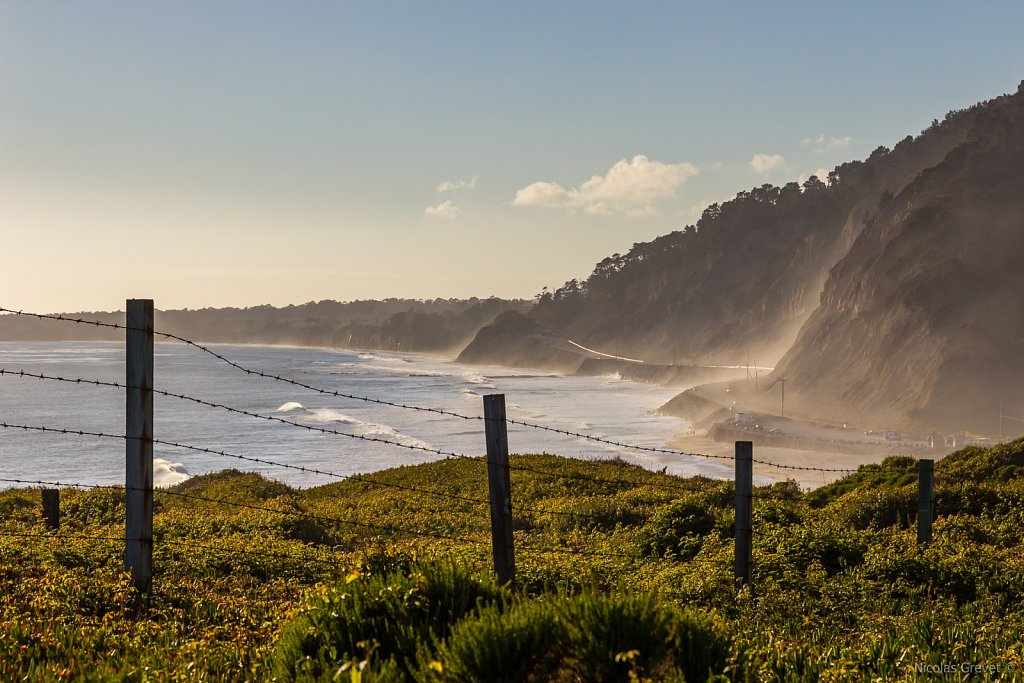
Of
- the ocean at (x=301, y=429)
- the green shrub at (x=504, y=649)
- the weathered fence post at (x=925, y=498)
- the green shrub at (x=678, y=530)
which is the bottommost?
the ocean at (x=301, y=429)

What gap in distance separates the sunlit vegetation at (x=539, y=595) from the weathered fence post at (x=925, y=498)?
33 cm

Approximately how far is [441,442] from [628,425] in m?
34.8

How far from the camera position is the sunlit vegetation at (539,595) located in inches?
220

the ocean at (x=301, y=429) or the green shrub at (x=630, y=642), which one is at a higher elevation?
the green shrub at (x=630, y=642)

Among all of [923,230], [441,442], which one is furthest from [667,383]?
[441,442]

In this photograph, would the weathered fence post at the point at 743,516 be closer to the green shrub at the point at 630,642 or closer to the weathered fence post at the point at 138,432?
the green shrub at the point at 630,642

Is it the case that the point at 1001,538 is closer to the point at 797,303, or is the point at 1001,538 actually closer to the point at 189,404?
the point at 189,404

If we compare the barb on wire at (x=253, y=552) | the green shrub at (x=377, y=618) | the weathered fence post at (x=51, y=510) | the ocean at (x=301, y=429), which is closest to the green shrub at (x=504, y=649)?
the green shrub at (x=377, y=618)

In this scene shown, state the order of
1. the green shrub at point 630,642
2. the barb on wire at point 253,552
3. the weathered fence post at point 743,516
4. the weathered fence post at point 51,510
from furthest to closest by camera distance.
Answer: the weathered fence post at point 51,510, the barb on wire at point 253,552, the weathered fence post at point 743,516, the green shrub at point 630,642

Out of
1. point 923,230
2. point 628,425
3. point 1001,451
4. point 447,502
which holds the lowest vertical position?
point 628,425

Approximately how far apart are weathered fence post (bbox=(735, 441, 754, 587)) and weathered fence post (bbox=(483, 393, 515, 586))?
10.1 feet

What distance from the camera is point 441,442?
277 feet

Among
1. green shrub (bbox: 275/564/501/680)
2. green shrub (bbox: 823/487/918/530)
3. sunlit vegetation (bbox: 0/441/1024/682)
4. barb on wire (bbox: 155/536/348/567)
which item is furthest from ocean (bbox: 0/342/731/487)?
green shrub (bbox: 275/564/501/680)

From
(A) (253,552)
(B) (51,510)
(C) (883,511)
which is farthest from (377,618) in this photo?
(C) (883,511)
